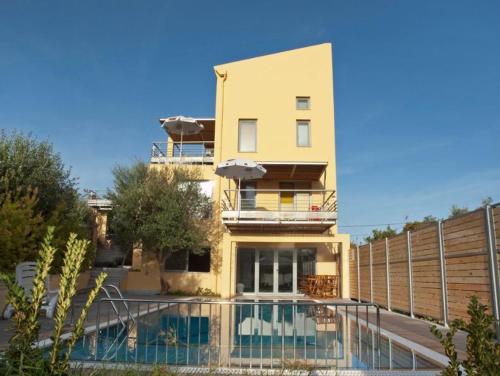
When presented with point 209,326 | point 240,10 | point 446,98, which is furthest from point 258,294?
point 446,98

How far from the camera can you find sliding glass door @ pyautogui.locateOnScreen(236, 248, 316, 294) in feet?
60.6

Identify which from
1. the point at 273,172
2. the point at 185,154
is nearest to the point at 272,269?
the point at 273,172

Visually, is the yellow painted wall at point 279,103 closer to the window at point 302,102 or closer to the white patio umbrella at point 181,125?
the window at point 302,102

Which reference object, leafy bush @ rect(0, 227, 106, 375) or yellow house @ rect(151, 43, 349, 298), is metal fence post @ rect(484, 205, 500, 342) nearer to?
leafy bush @ rect(0, 227, 106, 375)

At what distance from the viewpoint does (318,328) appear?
10023 mm

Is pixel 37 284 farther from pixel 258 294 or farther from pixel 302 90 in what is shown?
pixel 302 90

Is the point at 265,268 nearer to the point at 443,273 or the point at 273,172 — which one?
the point at 273,172

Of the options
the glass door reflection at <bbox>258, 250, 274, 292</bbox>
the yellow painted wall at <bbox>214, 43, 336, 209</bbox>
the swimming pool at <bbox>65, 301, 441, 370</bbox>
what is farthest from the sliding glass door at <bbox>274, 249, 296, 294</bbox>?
the swimming pool at <bbox>65, 301, 441, 370</bbox>

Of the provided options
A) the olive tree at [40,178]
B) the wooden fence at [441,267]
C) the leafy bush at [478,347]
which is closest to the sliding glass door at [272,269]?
the wooden fence at [441,267]

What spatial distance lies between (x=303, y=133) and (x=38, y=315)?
18.5 m

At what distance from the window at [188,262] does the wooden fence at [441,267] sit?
7.65 metres

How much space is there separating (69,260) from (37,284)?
163 millimetres

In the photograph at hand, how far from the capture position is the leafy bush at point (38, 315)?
6.07 ft

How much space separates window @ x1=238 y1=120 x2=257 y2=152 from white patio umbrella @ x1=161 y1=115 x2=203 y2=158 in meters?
2.37
